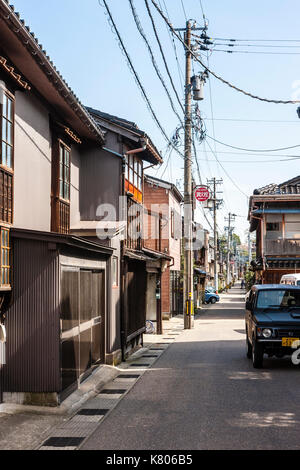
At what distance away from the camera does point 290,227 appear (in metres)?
41.0

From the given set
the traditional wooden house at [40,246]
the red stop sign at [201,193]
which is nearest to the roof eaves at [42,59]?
the traditional wooden house at [40,246]

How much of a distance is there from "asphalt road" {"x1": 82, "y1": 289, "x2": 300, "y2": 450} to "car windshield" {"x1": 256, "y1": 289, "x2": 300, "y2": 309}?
1.57 metres

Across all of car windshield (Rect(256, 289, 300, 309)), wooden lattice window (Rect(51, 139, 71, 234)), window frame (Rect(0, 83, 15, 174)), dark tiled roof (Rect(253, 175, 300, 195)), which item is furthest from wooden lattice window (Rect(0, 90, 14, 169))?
dark tiled roof (Rect(253, 175, 300, 195))

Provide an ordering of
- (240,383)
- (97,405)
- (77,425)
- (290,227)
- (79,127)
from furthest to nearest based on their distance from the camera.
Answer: (290,227) < (79,127) < (240,383) < (97,405) < (77,425)

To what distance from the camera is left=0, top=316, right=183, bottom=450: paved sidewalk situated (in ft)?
25.5

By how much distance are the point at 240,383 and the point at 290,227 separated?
3023 centimetres

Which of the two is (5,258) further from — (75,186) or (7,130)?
(75,186)

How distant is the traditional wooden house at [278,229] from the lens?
38.6 meters

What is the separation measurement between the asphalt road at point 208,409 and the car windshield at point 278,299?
1.57m

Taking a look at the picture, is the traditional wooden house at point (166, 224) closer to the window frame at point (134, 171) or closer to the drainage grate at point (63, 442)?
the window frame at point (134, 171)

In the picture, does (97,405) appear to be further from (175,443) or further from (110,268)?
(110,268)

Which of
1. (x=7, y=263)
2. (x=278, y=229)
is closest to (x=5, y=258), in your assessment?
(x=7, y=263)

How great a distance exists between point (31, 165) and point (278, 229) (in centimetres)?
3180

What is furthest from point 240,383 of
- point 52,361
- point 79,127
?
point 79,127
